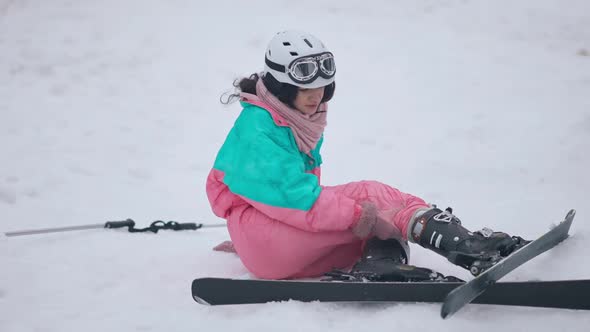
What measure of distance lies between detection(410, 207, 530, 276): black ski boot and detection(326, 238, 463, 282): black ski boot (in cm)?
13

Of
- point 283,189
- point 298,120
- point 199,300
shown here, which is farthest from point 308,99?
point 199,300

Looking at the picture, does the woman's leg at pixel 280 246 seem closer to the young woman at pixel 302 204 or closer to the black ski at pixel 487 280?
the young woman at pixel 302 204

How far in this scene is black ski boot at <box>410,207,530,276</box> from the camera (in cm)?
324

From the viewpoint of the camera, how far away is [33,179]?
240 inches

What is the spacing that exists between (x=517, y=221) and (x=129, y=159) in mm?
3800

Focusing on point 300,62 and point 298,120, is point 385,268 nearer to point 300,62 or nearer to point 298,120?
point 298,120

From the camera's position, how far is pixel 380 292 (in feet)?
10.7

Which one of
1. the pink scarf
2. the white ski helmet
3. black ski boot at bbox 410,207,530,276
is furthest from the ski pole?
black ski boot at bbox 410,207,530,276

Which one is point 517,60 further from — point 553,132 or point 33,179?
point 33,179

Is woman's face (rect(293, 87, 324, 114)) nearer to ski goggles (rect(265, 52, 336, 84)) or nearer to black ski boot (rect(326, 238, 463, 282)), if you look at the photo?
ski goggles (rect(265, 52, 336, 84))

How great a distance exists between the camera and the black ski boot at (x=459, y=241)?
10.6 feet

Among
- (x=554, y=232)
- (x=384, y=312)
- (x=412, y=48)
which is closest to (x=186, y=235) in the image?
(x=384, y=312)

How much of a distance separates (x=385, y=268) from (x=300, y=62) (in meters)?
1.14

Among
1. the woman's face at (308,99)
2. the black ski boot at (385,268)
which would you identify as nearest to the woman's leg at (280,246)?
the black ski boot at (385,268)
